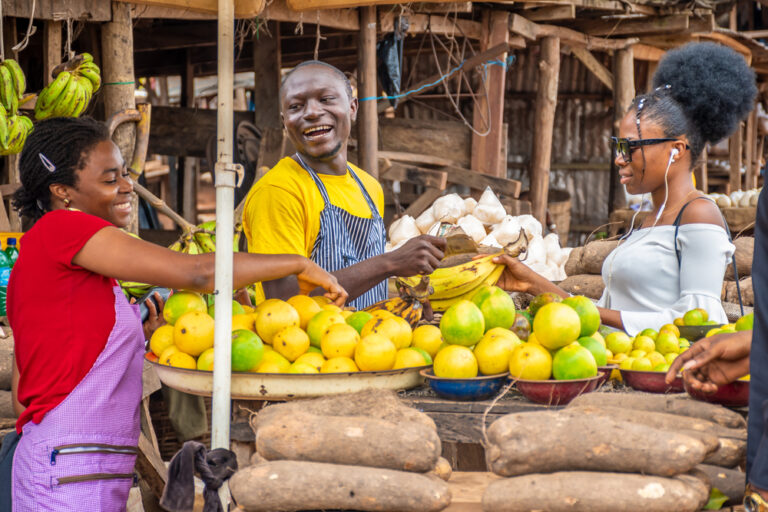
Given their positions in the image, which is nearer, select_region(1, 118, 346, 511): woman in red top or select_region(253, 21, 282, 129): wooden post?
select_region(1, 118, 346, 511): woman in red top

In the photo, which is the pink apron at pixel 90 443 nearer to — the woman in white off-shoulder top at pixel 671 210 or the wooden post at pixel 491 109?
the woman in white off-shoulder top at pixel 671 210

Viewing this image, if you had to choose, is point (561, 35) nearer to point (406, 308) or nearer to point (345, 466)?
point (406, 308)

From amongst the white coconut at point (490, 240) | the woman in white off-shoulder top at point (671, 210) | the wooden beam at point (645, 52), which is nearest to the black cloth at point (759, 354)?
the woman in white off-shoulder top at point (671, 210)

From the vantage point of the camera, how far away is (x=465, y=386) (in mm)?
2229

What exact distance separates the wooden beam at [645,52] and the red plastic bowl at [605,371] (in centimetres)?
A: 846

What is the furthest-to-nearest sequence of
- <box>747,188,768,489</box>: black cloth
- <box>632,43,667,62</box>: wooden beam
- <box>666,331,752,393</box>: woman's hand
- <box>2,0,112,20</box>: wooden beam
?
<box>632,43,667,62</box>: wooden beam → <box>2,0,112,20</box>: wooden beam → <box>666,331,752,393</box>: woman's hand → <box>747,188,768,489</box>: black cloth

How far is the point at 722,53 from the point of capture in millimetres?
3791

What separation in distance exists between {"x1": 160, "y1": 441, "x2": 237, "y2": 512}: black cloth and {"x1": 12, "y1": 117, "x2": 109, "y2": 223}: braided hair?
110 cm

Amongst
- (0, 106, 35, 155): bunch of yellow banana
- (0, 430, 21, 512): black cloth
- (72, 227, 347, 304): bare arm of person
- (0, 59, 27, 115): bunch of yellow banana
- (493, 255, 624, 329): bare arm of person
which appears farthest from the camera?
(0, 59, 27, 115): bunch of yellow banana

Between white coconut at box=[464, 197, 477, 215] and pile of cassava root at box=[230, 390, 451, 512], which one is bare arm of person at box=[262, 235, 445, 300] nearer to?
pile of cassava root at box=[230, 390, 451, 512]

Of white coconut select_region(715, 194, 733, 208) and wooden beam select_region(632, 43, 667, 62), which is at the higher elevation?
wooden beam select_region(632, 43, 667, 62)

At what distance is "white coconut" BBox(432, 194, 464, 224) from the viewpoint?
7719 millimetres

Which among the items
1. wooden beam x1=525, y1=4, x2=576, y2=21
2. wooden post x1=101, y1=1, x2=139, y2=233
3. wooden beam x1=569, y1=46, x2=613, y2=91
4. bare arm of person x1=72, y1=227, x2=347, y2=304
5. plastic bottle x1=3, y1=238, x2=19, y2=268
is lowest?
plastic bottle x1=3, y1=238, x2=19, y2=268

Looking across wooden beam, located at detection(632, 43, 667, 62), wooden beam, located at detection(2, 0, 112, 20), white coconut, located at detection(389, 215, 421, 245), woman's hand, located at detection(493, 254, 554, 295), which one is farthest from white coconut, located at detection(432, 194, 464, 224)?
woman's hand, located at detection(493, 254, 554, 295)
